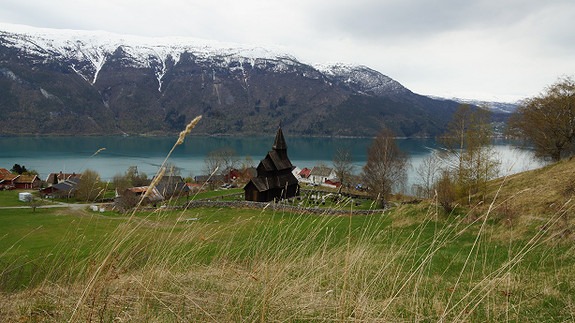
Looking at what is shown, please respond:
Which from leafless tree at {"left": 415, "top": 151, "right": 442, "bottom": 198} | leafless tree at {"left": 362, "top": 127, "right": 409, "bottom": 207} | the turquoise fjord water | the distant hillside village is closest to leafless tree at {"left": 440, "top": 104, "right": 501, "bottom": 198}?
leafless tree at {"left": 415, "top": 151, "right": 442, "bottom": 198}

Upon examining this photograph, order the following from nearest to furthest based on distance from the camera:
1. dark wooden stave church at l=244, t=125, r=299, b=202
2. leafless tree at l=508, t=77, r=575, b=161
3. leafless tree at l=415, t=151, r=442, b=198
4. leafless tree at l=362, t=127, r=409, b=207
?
leafless tree at l=508, t=77, r=575, b=161
leafless tree at l=362, t=127, r=409, b=207
leafless tree at l=415, t=151, r=442, b=198
dark wooden stave church at l=244, t=125, r=299, b=202

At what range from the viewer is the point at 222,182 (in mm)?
65188

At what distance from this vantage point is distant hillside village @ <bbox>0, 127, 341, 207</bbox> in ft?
104

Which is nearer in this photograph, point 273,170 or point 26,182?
point 273,170

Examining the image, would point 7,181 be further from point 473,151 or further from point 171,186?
point 473,151

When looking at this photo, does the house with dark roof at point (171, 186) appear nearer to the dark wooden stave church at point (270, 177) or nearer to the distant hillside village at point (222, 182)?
the distant hillside village at point (222, 182)

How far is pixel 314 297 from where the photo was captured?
2.88m

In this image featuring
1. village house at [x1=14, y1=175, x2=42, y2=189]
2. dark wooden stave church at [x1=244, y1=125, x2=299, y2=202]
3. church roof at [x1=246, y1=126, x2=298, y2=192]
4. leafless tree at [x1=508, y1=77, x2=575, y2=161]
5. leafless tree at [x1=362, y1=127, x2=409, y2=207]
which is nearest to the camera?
leafless tree at [x1=508, y1=77, x2=575, y2=161]

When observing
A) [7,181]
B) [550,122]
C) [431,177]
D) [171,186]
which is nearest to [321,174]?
[431,177]

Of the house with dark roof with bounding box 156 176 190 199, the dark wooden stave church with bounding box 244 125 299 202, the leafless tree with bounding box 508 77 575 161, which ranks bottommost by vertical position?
the dark wooden stave church with bounding box 244 125 299 202

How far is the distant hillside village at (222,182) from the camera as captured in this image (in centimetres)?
3180

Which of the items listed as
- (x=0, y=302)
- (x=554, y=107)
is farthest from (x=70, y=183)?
(x=554, y=107)

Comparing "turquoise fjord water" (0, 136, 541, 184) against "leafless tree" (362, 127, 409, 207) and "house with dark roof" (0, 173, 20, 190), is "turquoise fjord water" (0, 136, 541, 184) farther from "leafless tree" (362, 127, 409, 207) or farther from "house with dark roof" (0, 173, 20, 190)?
"house with dark roof" (0, 173, 20, 190)

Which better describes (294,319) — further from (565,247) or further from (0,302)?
(565,247)
